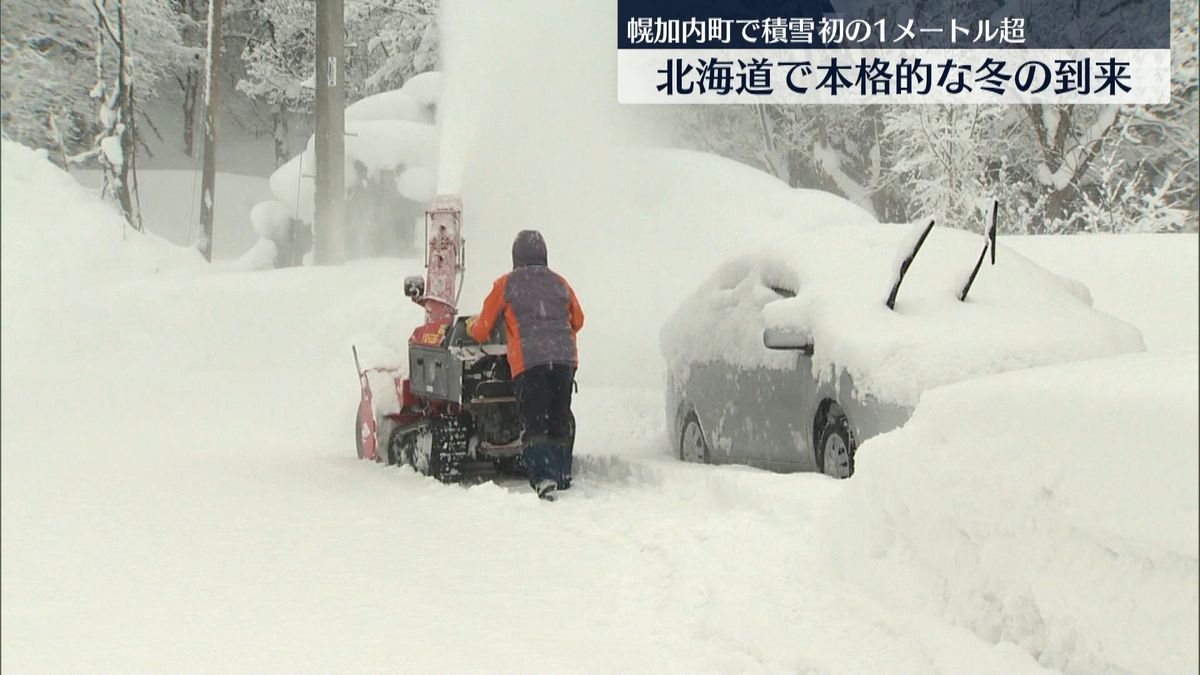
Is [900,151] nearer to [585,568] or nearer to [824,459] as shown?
[824,459]

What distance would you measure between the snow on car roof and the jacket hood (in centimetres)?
110

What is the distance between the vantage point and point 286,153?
5.46m

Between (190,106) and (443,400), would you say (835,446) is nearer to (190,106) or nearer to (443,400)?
(443,400)

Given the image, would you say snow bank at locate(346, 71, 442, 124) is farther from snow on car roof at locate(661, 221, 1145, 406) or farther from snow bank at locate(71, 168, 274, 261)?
snow bank at locate(71, 168, 274, 261)

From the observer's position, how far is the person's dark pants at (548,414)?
224 inches

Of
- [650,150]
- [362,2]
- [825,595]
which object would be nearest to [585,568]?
[825,595]

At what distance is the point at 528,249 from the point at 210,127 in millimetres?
2402

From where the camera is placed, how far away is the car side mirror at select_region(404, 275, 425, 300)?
6568 mm

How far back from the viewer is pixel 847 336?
4961mm

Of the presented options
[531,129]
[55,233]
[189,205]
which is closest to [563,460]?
[189,205]

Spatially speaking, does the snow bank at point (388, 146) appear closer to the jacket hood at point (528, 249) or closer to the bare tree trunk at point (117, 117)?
the jacket hood at point (528, 249)

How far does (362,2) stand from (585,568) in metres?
6.55

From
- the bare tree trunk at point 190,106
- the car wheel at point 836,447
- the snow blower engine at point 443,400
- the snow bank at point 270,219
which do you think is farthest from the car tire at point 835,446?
the bare tree trunk at point 190,106

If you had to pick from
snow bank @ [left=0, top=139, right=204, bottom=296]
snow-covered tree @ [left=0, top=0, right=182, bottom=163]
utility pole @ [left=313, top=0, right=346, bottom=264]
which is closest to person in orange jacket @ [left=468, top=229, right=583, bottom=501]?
utility pole @ [left=313, top=0, right=346, bottom=264]
